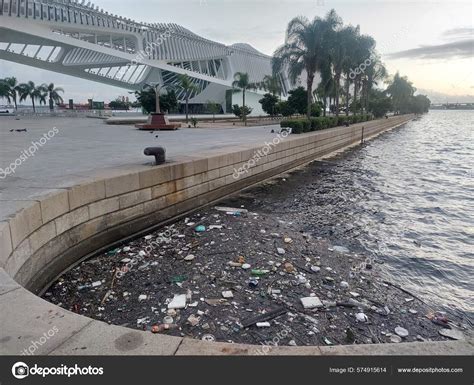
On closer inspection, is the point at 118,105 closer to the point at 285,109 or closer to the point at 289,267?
the point at 285,109

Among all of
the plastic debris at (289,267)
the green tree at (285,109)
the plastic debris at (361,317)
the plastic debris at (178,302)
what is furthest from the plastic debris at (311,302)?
the green tree at (285,109)

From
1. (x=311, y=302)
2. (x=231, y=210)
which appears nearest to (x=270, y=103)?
(x=231, y=210)

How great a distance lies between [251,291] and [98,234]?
309cm

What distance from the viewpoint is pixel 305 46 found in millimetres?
25641

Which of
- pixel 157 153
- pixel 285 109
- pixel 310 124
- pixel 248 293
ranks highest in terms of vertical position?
pixel 285 109

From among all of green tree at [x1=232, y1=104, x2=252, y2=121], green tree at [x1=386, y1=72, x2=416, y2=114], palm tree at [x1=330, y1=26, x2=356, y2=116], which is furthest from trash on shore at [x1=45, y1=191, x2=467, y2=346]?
green tree at [x1=386, y1=72, x2=416, y2=114]

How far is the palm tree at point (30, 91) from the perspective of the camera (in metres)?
64.9

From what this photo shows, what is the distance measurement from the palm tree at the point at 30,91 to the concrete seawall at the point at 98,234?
6796cm

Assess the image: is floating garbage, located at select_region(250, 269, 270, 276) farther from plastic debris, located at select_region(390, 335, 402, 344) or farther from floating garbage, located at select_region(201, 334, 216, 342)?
plastic debris, located at select_region(390, 335, 402, 344)

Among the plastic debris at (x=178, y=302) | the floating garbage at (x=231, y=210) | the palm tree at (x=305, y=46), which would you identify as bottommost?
the plastic debris at (x=178, y=302)

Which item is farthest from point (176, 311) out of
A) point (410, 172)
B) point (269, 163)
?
point (410, 172)

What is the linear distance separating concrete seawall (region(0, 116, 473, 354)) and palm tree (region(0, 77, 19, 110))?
67078mm

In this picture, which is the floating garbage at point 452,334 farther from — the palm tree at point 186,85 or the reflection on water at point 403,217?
the palm tree at point 186,85
